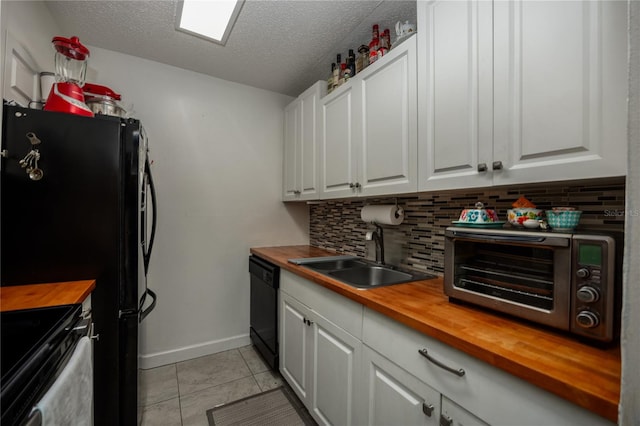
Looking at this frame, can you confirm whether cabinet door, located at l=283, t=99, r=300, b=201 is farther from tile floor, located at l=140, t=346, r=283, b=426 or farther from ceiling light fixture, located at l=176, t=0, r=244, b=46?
tile floor, located at l=140, t=346, r=283, b=426

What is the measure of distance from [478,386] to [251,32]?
213 centimetres

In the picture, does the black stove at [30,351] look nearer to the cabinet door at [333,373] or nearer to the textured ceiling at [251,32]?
the cabinet door at [333,373]

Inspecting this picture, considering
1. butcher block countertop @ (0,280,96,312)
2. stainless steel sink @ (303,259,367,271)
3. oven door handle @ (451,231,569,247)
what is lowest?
stainless steel sink @ (303,259,367,271)

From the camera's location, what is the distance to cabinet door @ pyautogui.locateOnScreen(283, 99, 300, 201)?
240cm

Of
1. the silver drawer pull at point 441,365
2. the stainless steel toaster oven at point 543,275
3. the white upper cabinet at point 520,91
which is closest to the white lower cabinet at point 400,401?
the silver drawer pull at point 441,365

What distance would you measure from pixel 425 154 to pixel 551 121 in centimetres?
46

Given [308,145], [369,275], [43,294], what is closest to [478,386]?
[369,275]

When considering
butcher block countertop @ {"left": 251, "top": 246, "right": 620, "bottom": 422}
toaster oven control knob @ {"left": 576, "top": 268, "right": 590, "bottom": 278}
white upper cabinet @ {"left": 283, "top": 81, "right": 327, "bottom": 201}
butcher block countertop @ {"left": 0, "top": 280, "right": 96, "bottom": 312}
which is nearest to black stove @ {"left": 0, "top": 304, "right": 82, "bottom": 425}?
butcher block countertop @ {"left": 0, "top": 280, "right": 96, "bottom": 312}

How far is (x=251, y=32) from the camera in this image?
175 cm

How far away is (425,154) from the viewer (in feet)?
4.06

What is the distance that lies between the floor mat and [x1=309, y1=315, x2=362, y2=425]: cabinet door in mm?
183

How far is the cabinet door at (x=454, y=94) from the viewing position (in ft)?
3.33

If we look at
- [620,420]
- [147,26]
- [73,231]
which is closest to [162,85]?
[147,26]

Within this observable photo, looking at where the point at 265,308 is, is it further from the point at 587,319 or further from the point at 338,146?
the point at 587,319
